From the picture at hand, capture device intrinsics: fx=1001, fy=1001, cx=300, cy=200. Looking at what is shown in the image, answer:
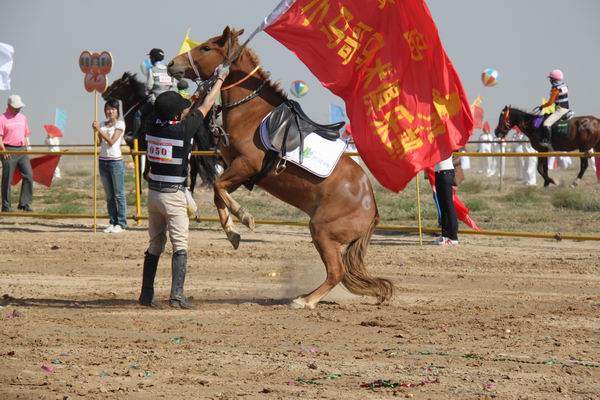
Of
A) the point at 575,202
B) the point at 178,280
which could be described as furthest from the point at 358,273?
Answer: the point at 575,202

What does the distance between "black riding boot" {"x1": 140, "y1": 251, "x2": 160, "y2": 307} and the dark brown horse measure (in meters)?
0.75

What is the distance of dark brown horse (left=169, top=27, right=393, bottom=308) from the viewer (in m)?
9.59

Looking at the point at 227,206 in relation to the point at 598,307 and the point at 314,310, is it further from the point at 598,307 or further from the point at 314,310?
the point at 598,307

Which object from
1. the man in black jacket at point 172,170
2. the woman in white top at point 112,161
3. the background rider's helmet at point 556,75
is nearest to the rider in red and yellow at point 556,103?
the background rider's helmet at point 556,75

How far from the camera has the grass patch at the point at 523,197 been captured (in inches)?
1013

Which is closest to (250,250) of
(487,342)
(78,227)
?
(78,227)

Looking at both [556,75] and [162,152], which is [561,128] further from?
[162,152]

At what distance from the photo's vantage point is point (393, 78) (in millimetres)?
10109

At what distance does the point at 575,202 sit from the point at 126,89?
10917 millimetres

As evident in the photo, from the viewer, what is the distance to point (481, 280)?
12.0 meters

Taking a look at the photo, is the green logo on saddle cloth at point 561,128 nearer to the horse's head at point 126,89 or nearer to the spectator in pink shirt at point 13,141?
the horse's head at point 126,89

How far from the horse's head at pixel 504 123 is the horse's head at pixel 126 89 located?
11.7 meters

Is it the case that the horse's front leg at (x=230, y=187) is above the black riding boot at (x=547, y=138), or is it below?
below

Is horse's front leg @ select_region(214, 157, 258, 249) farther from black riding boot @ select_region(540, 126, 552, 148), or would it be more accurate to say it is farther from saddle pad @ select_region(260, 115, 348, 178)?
black riding boot @ select_region(540, 126, 552, 148)
